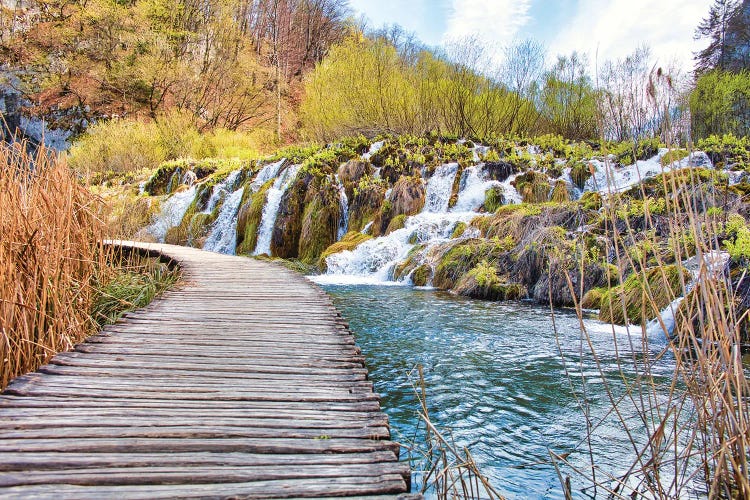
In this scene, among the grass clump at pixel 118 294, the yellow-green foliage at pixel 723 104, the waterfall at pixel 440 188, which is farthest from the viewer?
the yellow-green foliage at pixel 723 104

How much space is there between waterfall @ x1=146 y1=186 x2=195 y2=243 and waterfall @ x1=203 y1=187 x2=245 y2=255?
1796 mm

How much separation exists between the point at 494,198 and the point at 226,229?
7.83 m

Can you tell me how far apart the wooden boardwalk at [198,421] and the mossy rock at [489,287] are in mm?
5022

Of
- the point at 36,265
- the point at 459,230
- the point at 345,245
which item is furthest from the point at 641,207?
the point at 36,265

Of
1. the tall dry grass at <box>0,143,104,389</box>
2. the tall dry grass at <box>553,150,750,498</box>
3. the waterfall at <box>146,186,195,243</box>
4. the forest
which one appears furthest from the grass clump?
the waterfall at <box>146,186,195,243</box>

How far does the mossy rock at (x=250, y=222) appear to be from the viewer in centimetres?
1385

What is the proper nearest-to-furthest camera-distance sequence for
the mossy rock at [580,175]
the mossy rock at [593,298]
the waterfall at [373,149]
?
the mossy rock at [593,298] → the mossy rock at [580,175] → the waterfall at [373,149]

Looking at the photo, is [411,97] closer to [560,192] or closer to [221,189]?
[221,189]

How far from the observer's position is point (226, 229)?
48.8 ft

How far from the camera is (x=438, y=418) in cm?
340

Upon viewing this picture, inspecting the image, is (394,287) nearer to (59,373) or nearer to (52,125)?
(59,373)

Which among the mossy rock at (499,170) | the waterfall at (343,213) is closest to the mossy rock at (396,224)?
the waterfall at (343,213)

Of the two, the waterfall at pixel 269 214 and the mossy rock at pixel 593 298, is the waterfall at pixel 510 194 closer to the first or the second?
the mossy rock at pixel 593 298

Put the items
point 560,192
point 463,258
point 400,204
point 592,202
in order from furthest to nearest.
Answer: point 400,204 → point 560,192 → point 463,258 → point 592,202
